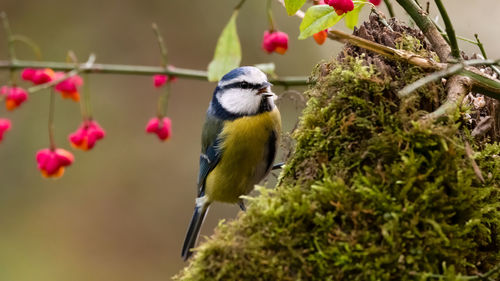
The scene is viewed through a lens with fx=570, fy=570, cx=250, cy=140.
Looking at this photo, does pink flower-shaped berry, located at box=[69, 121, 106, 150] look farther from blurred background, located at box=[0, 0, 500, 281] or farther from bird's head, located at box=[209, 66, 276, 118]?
blurred background, located at box=[0, 0, 500, 281]

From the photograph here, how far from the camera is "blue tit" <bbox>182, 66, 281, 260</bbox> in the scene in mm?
2324

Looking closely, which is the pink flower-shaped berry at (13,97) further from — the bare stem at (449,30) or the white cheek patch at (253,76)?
the bare stem at (449,30)

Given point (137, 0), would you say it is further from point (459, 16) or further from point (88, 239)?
point (459, 16)

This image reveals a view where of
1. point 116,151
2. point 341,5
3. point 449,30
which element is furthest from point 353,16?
point 116,151

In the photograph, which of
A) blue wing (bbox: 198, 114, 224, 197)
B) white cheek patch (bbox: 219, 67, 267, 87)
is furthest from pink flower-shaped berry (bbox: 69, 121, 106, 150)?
white cheek patch (bbox: 219, 67, 267, 87)

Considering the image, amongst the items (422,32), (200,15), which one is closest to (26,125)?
(200,15)

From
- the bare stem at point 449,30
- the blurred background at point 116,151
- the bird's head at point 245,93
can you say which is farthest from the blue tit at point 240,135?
the blurred background at point 116,151

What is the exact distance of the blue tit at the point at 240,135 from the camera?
2324 mm

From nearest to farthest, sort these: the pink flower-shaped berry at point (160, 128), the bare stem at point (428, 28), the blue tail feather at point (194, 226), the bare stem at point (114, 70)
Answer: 1. the bare stem at point (428, 28)
2. the bare stem at point (114, 70)
3. the pink flower-shaped berry at point (160, 128)
4. the blue tail feather at point (194, 226)

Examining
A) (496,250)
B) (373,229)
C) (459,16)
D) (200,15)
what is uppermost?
(200,15)

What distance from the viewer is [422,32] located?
4.84 ft

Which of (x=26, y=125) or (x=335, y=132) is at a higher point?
(x=26, y=125)

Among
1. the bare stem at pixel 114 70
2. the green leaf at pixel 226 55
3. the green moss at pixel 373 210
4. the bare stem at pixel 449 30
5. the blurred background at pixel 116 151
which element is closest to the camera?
the green moss at pixel 373 210

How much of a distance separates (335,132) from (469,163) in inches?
11.1
